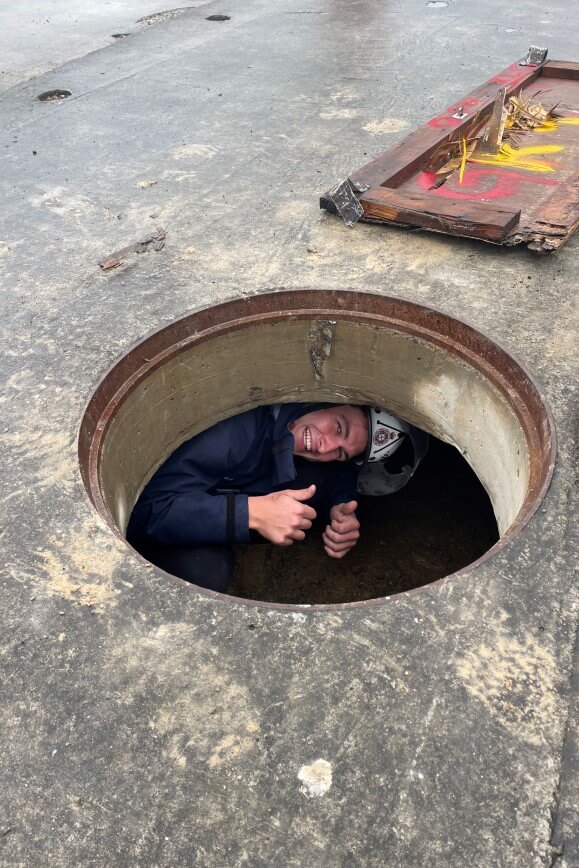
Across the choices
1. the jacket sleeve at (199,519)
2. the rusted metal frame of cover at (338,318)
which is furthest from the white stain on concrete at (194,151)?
the jacket sleeve at (199,519)

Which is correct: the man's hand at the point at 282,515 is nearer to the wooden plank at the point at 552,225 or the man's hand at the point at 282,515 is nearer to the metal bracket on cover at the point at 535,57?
the wooden plank at the point at 552,225

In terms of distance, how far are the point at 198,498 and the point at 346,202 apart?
5.89ft

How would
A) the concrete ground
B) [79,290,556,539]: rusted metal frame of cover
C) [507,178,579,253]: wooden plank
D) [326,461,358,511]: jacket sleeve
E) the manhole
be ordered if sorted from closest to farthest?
the concrete ground
[79,290,556,539]: rusted metal frame of cover
[507,178,579,253]: wooden plank
[326,461,358,511]: jacket sleeve
the manhole

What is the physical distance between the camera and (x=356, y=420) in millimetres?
3959

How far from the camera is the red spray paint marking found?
12.3ft

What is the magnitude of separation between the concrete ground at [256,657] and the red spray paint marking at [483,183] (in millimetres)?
412

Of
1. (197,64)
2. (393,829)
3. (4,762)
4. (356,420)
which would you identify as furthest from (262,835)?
(197,64)

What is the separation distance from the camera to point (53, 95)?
5531mm

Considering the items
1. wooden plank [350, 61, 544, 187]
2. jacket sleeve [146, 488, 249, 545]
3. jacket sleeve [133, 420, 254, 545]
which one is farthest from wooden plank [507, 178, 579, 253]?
jacket sleeve [146, 488, 249, 545]

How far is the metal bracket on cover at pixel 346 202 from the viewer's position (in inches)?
144

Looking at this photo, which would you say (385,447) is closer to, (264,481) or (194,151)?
(264,481)

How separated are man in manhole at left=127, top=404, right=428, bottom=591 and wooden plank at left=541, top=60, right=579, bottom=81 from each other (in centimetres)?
Result: 319

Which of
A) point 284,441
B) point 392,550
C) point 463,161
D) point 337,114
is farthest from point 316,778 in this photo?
point 337,114

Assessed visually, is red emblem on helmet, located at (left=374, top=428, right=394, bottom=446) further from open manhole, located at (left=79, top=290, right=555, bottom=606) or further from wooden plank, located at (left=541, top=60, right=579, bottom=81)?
wooden plank, located at (left=541, top=60, right=579, bottom=81)
